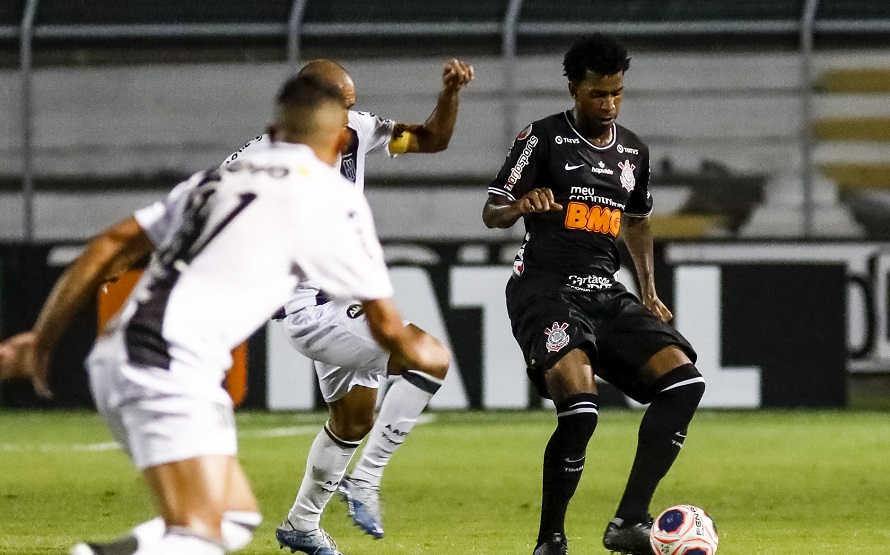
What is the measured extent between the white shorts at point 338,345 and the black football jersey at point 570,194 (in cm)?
74

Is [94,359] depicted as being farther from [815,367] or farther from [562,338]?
[815,367]

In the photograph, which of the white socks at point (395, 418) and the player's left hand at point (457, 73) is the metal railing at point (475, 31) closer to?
the player's left hand at point (457, 73)

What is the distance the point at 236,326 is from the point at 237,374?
885 centimetres

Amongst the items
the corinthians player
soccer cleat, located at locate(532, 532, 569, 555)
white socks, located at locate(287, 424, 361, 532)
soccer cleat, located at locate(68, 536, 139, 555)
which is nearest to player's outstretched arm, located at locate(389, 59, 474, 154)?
the corinthians player

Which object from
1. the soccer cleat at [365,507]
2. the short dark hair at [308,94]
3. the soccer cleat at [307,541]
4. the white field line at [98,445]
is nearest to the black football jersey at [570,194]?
the soccer cleat at [365,507]

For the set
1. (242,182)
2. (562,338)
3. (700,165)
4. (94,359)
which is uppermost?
(242,182)

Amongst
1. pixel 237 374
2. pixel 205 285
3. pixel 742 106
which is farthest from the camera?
pixel 742 106

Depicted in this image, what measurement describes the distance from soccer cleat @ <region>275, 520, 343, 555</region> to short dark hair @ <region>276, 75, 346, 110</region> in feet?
8.04

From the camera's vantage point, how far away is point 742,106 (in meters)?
16.6

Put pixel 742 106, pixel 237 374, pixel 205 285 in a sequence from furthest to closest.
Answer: pixel 742 106 → pixel 237 374 → pixel 205 285

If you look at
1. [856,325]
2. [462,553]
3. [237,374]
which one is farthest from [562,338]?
[856,325]

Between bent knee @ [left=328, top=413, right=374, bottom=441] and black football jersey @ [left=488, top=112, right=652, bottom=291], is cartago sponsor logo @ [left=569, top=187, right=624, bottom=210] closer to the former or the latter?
black football jersey @ [left=488, top=112, right=652, bottom=291]

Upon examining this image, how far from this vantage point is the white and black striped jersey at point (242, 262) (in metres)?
4.14

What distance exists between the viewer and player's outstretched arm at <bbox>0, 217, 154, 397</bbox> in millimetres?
4230
